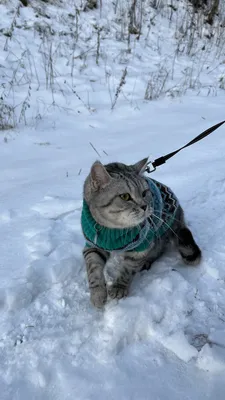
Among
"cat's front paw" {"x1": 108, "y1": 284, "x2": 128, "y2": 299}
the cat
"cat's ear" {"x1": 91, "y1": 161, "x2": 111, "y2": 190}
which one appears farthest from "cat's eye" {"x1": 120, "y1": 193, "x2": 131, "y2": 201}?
"cat's front paw" {"x1": 108, "y1": 284, "x2": 128, "y2": 299}

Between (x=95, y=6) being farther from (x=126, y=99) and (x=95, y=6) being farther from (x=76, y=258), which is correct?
(x=76, y=258)

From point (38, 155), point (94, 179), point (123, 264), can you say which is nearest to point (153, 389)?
point (123, 264)

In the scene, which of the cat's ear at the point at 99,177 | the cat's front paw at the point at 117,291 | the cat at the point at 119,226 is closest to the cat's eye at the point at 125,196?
the cat at the point at 119,226

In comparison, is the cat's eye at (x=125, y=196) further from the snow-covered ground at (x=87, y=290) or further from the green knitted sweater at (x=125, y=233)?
the snow-covered ground at (x=87, y=290)

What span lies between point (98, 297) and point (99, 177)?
633 millimetres

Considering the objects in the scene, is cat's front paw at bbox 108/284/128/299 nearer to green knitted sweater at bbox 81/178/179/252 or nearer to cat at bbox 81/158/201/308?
cat at bbox 81/158/201/308

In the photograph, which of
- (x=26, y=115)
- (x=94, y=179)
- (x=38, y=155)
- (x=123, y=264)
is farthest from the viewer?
(x=26, y=115)

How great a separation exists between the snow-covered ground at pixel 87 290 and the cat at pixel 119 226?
0.10 m

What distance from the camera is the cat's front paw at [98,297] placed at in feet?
5.79

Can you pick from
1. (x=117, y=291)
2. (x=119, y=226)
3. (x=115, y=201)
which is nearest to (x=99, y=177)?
(x=115, y=201)

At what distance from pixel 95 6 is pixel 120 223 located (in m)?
6.96

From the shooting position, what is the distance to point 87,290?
6.23 ft

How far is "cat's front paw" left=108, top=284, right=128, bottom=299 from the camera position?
71.7 inches

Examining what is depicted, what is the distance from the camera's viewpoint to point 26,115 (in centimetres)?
423
